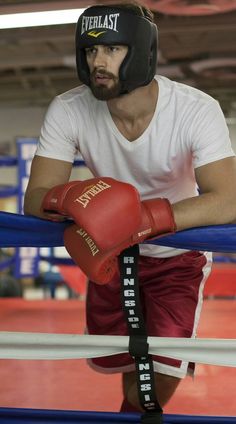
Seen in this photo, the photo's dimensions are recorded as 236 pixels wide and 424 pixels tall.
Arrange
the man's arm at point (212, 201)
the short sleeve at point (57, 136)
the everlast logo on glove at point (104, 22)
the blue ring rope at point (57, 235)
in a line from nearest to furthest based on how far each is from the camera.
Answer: the blue ring rope at point (57, 235) < the man's arm at point (212, 201) < the everlast logo on glove at point (104, 22) < the short sleeve at point (57, 136)

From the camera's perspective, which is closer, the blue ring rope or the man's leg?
the blue ring rope

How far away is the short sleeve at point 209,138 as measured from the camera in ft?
4.53

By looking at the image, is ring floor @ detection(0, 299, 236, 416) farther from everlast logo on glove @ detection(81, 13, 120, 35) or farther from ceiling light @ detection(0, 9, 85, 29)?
ceiling light @ detection(0, 9, 85, 29)

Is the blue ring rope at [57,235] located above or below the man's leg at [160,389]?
above

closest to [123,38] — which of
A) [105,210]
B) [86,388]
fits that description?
[105,210]

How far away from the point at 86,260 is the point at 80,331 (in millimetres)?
2342

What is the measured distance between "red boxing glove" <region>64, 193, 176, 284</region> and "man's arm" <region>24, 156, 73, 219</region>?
30 cm

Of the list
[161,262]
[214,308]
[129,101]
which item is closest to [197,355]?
[161,262]

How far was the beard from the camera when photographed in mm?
1387

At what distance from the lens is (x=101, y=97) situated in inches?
54.6

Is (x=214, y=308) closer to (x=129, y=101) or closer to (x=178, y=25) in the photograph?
(x=129, y=101)

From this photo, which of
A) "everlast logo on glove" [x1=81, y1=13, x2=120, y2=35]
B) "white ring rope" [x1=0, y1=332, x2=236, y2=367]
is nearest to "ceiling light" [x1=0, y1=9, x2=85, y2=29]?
"everlast logo on glove" [x1=81, y1=13, x2=120, y2=35]

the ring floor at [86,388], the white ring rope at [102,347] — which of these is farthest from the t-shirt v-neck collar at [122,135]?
the ring floor at [86,388]

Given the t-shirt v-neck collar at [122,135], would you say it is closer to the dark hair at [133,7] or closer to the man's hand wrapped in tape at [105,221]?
the dark hair at [133,7]
